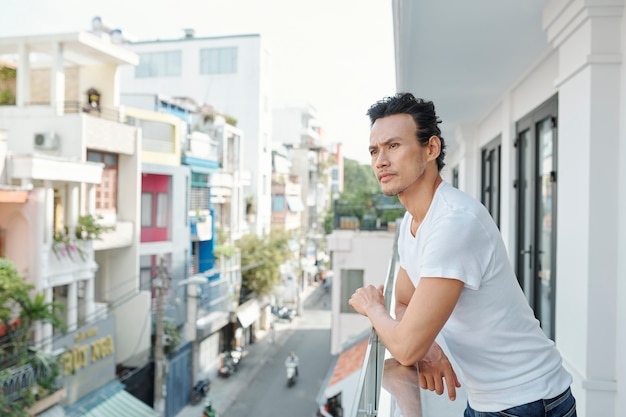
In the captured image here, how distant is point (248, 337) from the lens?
24.2m

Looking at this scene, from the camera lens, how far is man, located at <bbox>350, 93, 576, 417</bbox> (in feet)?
4.38

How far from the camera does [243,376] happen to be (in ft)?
63.4

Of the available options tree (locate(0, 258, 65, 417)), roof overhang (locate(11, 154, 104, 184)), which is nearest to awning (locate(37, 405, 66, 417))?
tree (locate(0, 258, 65, 417))

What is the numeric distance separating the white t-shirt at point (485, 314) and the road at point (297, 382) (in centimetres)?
1515

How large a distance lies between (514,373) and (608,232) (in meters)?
1.45

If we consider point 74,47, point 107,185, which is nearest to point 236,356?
point 107,185

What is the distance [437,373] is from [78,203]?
13.0 m

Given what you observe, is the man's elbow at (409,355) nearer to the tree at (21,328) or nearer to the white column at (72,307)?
the tree at (21,328)

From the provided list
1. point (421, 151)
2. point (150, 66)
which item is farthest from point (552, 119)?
point (150, 66)

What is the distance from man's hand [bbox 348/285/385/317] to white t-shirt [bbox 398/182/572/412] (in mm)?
234

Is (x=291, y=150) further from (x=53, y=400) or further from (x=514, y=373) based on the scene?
(x=514, y=373)

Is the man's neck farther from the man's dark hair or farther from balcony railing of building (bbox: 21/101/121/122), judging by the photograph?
balcony railing of building (bbox: 21/101/121/122)

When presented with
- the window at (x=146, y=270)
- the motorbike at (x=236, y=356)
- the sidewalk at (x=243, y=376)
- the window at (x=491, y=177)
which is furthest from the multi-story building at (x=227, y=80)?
the window at (x=491, y=177)

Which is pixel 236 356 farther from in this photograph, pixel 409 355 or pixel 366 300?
pixel 409 355
